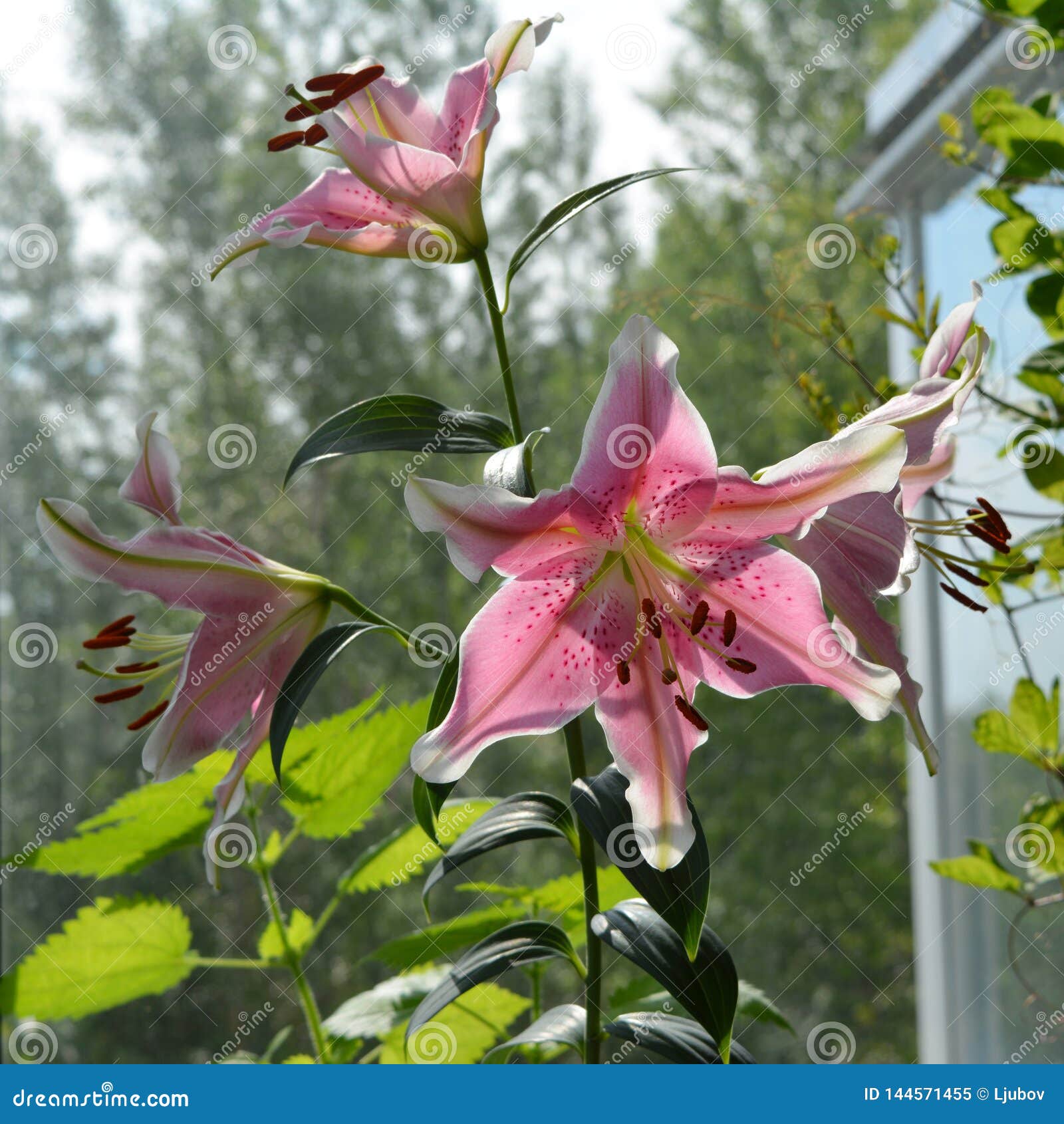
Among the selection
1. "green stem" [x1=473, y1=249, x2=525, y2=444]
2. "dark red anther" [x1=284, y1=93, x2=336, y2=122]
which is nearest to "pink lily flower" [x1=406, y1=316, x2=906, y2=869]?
"green stem" [x1=473, y1=249, x2=525, y2=444]

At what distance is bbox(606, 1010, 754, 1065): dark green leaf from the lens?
1.87 feet

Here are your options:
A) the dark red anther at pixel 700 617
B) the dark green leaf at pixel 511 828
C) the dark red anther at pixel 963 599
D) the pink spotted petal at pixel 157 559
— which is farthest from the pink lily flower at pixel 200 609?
the dark red anther at pixel 963 599

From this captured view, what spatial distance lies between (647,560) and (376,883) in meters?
0.35

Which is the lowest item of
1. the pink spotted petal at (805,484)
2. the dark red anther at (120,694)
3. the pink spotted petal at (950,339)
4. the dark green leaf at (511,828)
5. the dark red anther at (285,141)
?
the dark green leaf at (511,828)

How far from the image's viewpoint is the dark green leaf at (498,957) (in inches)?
23.0

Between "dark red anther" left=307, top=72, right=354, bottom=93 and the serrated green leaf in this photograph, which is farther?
the serrated green leaf

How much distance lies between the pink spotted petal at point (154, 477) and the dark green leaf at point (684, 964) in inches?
13.2

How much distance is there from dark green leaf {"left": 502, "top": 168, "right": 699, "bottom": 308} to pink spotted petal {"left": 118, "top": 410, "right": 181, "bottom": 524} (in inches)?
8.3

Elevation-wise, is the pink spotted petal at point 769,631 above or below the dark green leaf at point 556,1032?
above

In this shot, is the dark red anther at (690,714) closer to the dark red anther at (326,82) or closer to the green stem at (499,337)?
the green stem at (499,337)

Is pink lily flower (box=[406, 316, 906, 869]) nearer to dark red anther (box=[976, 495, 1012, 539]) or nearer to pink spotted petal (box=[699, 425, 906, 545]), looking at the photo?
pink spotted petal (box=[699, 425, 906, 545])

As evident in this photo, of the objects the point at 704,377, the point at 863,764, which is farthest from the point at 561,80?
the point at 863,764

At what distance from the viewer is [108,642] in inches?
22.4

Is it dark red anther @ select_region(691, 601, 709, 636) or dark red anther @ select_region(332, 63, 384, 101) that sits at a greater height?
dark red anther @ select_region(332, 63, 384, 101)
